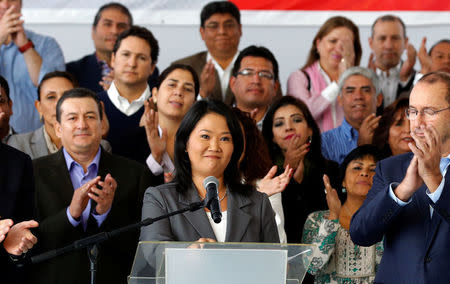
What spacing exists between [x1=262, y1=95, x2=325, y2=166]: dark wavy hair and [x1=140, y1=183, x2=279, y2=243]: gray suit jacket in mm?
1261

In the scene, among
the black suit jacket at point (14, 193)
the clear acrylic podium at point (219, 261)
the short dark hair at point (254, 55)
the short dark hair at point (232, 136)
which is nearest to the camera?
the clear acrylic podium at point (219, 261)

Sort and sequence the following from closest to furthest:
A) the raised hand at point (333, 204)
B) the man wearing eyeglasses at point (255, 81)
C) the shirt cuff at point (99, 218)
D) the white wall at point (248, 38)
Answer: the shirt cuff at point (99, 218), the raised hand at point (333, 204), the man wearing eyeglasses at point (255, 81), the white wall at point (248, 38)

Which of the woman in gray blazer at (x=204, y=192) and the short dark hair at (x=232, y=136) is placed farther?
the short dark hair at (x=232, y=136)

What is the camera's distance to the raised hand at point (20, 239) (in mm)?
2703

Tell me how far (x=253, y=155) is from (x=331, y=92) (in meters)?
1.19

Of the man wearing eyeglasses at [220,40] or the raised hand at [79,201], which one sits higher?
the man wearing eyeglasses at [220,40]

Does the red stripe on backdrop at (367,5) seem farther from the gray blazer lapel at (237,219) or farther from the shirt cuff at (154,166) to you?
the gray blazer lapel at (237,219)

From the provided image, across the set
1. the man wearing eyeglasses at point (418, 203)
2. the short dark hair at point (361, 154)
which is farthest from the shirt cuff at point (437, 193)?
the short dark hair at point (361, 154)

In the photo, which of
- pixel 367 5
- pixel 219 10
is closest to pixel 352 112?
pixel 219 10

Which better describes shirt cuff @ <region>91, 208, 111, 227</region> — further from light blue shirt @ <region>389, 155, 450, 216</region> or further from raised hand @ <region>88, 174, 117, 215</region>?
light blue shirt @ <region>389, 155, 450, 216</region>

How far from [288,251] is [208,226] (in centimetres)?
68

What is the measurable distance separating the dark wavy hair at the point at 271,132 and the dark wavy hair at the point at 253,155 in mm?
311

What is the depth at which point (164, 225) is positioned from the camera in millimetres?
2953

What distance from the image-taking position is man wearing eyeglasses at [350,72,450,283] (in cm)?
261
